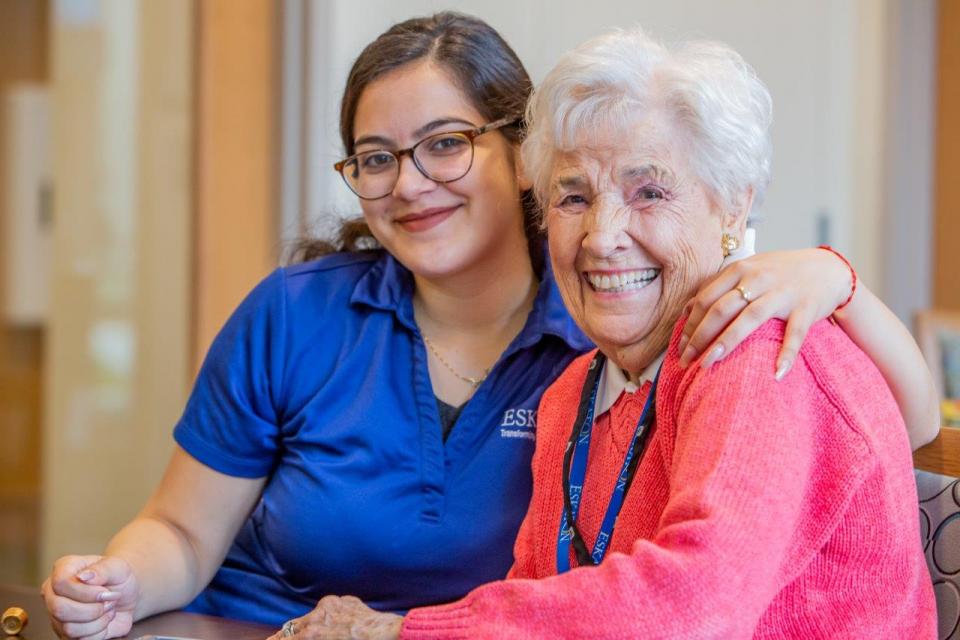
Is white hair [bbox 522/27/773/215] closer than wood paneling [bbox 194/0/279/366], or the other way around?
white hair [bbox 522/27/773/215]

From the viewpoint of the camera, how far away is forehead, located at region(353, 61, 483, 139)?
1.77 meters

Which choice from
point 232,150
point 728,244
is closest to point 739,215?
point 728,244

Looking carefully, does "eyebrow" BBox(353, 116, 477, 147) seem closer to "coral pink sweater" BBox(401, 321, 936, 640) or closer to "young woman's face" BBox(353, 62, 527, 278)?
"young woman's face" BBox(353, 62, 527, 278)

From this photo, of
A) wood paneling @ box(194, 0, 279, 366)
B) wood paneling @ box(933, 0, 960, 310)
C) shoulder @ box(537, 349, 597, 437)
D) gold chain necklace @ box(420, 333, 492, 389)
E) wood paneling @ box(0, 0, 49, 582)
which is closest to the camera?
shoulder @ box(537, 349, 597, 437)

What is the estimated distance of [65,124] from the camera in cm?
367

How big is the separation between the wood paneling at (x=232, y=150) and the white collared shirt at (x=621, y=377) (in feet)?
6.30

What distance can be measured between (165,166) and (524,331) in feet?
6.27

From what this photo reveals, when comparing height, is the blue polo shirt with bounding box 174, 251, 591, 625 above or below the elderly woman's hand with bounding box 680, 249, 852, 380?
below

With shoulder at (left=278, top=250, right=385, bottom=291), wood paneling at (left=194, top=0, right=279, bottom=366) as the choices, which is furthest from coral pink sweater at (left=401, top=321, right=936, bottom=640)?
wood paneling at (left=194, top=0, right=279, bottom=366)

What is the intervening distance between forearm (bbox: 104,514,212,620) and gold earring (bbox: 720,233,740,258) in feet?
3.07

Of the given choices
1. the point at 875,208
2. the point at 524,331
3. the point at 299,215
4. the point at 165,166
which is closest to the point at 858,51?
the point at 875,208

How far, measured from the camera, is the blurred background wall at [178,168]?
323cm

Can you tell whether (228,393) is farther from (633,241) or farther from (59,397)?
(59,397)

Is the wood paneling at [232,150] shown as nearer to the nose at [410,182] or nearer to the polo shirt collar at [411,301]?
the polo shirt collar at [411,301]
